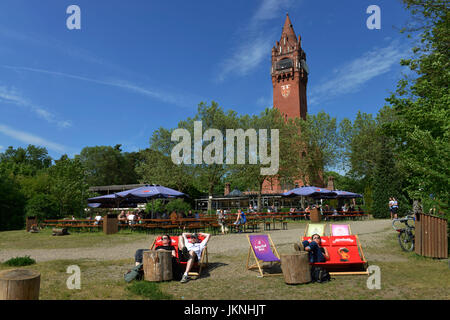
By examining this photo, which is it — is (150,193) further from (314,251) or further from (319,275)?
(319,275)

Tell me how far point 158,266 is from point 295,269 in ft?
8.39

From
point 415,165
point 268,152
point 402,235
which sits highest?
point 268,152

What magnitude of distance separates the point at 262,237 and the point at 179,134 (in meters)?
28.7

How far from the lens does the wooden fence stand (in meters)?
8.05

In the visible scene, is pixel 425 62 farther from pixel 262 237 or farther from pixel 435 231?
pixel 262 237

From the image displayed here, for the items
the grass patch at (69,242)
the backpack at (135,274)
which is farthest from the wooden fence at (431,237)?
the grass patch at (69,242)

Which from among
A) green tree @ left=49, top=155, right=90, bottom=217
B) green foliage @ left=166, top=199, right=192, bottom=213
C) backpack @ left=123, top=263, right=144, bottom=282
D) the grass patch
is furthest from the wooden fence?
green tree @ left=49, top=155, right=90, bottom=217

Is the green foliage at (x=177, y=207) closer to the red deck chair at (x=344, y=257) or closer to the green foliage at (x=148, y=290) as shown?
the red deck chair at (x=344, y=257)

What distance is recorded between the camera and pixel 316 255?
6594 mm

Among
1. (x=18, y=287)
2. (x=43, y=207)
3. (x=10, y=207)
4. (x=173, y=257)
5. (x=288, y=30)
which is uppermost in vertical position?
(x=288, y=30)

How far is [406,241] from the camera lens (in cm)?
946

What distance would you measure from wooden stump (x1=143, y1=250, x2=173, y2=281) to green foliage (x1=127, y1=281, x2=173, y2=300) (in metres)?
0.19

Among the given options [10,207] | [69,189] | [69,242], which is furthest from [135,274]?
[10,207]

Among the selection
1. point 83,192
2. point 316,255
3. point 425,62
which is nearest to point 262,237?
point 316,255
